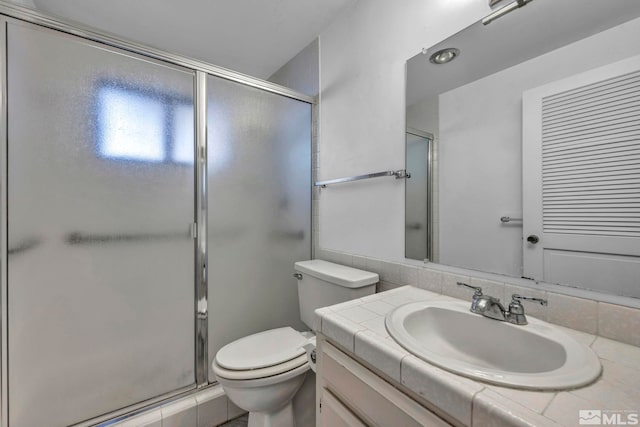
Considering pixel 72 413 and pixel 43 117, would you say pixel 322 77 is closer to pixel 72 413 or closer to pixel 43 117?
pixel 43 117

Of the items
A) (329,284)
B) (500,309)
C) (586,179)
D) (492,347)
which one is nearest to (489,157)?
(586,179)

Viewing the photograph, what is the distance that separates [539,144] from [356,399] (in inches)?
36.1

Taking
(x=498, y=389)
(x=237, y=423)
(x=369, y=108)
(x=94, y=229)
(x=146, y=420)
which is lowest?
(x=237, y=423)

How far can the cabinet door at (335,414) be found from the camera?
650mm

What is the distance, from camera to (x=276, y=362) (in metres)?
1.10

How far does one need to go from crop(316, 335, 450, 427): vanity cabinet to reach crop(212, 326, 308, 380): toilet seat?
37 cm

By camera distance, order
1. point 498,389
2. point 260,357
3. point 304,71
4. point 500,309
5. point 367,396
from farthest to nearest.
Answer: point 304,71 → point 260,357 → point 500,309 → point 367,396 → point 498,389

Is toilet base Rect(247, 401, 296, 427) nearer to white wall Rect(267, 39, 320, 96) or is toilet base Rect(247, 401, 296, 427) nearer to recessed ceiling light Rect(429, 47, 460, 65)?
recessed ceiling light Rect(429, 47, 460, 65)

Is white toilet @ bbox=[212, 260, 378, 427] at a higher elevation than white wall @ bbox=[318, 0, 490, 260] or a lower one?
lower

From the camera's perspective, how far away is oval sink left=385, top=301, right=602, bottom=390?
1.53ft

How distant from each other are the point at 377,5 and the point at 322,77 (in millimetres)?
504

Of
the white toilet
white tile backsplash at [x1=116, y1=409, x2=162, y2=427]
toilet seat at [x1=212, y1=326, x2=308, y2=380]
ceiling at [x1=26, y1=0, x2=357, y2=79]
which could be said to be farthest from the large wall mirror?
white tile backsplash at [x1=116, y1=409, x2=162, y2=427]

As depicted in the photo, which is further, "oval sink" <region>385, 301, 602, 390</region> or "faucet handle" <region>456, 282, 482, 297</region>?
"faucet handle" <region>456, 282, 482, 297</region>

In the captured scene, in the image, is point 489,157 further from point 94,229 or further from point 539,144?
point 94,229
